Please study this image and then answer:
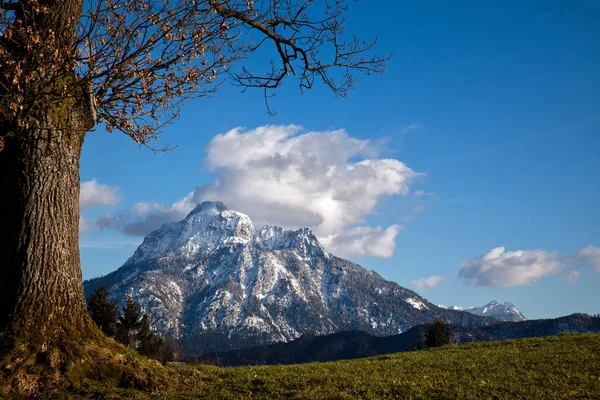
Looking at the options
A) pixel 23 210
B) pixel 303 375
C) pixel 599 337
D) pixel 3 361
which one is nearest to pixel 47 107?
pixel 23 210

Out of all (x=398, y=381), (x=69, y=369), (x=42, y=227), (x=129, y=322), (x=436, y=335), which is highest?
(x=129, y=322)

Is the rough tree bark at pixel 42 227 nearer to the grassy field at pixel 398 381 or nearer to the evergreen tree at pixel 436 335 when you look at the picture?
the grassy field at pixel 398 381

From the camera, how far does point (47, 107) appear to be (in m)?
13.7

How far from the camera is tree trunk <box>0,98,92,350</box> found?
42.8 feet

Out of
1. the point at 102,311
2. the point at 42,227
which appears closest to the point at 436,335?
the point at 102,311

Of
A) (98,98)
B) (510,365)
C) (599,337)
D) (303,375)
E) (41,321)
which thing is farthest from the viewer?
(599,337)

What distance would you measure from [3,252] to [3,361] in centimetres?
293

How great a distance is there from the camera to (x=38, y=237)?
44.0ft

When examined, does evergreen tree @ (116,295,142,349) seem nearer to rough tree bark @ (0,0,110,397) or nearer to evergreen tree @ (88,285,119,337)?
evergreen tree @ (88,285,119,337)

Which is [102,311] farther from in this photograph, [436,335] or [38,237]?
[38,237]

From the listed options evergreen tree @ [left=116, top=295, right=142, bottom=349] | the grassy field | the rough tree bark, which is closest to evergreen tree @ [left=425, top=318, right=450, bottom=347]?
the grassy field

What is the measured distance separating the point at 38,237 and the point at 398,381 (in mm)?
12445

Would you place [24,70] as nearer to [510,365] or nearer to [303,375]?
[303,375]

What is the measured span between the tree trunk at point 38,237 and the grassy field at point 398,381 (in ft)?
7.29
